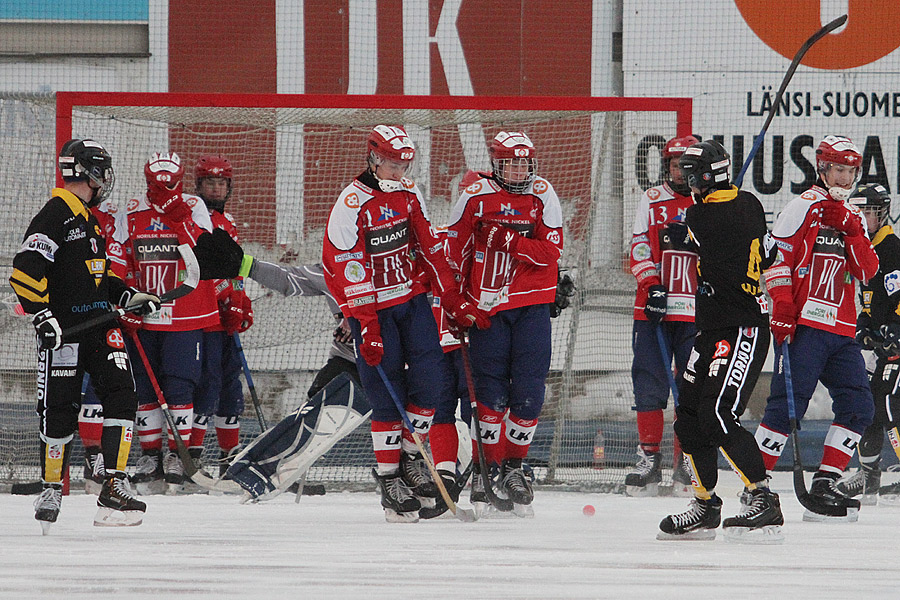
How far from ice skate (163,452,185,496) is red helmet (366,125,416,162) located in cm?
204

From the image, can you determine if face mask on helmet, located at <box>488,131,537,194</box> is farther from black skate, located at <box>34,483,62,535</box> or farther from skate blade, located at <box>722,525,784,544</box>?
black skate, located at <box>34,483,62,535</box>

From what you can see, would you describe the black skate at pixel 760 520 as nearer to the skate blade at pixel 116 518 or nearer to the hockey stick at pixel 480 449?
the hockey stick at pixel 480 449

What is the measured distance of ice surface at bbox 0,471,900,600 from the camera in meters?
3.36

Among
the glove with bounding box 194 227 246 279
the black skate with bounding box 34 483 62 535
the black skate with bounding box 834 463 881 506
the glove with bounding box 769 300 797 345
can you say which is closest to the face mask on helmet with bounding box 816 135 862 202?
the glove with bounding box 769 300 797 345

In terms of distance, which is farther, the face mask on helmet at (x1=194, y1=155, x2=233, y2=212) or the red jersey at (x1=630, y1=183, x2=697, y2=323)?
the face mask on helmet at (x1=194, y1=155, x2=233, y2=212)

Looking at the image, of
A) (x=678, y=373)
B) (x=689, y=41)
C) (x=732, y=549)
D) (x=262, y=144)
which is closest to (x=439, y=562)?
(x=732, y=549)

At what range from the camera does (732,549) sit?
4141 millimetres

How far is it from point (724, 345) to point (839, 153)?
4.22 ft

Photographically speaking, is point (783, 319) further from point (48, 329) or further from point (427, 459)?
point (48, 329)

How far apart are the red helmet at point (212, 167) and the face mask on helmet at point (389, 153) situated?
1598 millimetres

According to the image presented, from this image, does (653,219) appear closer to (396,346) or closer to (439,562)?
(396,346)

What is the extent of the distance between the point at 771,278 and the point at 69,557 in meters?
2.93

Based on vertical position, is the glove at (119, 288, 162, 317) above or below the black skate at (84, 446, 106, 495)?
above

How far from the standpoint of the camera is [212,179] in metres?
6.23
